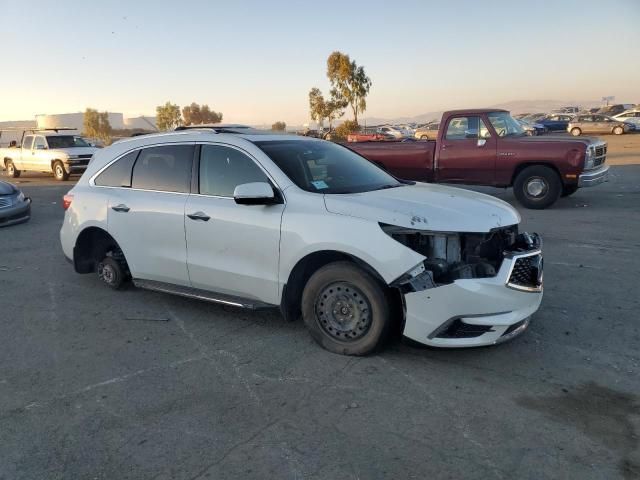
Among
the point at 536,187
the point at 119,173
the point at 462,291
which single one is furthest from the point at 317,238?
the point at 536,187

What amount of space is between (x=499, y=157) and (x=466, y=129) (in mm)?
947

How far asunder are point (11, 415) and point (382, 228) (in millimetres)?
2753

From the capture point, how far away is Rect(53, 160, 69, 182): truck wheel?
19.9 metres

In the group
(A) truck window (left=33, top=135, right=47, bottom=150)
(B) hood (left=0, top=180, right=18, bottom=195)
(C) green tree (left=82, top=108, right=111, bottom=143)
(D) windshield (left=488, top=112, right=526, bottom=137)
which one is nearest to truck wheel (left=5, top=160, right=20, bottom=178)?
(A) truck window (left=33, top=135, right=47, bottom=150)

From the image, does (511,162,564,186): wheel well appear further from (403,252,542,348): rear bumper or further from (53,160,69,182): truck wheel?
(53,160,69,182): truck wheel

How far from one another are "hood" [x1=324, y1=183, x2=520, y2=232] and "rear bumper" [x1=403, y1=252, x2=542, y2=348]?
38cm

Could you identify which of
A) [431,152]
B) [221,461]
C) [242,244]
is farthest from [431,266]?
[431,152]

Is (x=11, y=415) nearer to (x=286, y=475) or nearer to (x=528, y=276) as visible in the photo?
(x=286, y=475)

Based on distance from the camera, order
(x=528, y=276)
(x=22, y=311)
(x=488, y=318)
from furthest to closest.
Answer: (x=22, y=311) < (x=528, y=276) < (x=488, y=318)

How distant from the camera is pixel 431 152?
38.1 feet

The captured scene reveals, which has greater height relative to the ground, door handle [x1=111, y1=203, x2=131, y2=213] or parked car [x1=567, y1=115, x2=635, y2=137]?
parked car [x1=567, y1=115, x2=635, y2=137]

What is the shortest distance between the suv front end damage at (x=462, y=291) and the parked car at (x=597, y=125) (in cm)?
4088

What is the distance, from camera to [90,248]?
6.07 m

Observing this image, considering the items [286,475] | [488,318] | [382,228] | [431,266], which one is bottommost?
[286,475]
